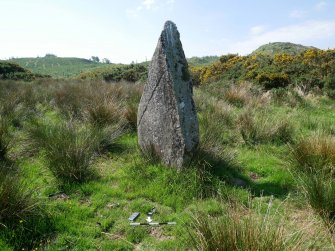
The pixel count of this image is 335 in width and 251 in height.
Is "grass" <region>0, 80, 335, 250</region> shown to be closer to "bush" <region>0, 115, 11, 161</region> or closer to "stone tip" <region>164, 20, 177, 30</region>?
"bush" <region>0, 115, 11, 161</region>

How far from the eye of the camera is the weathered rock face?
5262 millimetres

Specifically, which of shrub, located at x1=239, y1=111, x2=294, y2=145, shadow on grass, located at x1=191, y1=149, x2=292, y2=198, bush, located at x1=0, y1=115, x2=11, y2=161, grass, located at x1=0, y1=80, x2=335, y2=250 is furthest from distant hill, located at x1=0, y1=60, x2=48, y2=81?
shadow on grass, located at x1=191, y1=149, x2=292, y2=198

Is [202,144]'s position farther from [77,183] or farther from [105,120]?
[105,120]

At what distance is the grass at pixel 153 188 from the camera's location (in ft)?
10.2

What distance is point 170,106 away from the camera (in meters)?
5.36

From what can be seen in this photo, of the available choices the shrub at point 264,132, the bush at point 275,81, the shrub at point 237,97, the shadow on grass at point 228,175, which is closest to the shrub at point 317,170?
the shadow on grass at point 228,175

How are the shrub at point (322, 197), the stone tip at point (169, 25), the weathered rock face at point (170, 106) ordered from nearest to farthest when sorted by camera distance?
1. the shrub at point (322, 197)
2. the weathered rock face at point (170, 106)
3. the stone tip at point (169, 25)

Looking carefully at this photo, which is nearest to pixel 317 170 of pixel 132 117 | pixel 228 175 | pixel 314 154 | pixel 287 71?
pixel 314 154

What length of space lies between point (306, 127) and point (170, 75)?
4.51m

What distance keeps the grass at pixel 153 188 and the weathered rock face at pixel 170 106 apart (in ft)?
0.78

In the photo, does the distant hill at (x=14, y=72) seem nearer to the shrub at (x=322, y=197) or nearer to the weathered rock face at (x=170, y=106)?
the weathered rock face at (x=170, y=106)

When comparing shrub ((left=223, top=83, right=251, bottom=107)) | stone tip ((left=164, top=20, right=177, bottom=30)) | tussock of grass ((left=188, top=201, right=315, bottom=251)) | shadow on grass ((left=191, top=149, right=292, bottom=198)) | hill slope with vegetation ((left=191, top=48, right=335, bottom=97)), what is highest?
stone tip ((left=164, top=20, right=177, bottom=30))

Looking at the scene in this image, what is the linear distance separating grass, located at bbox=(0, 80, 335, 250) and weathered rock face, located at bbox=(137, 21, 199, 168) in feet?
0.78

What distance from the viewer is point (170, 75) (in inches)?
211
